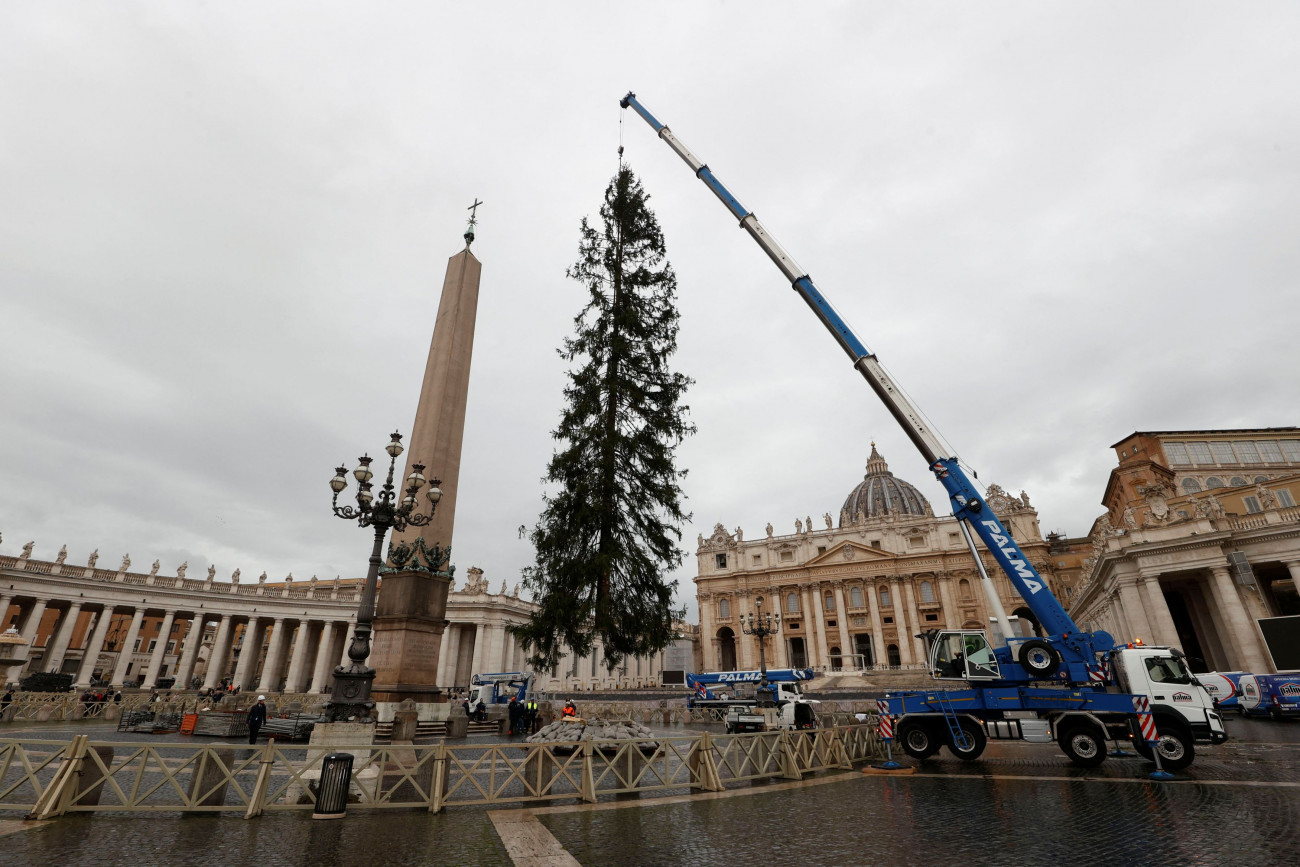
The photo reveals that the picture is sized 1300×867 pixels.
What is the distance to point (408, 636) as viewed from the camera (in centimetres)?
1518

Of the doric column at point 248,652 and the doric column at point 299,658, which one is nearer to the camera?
the doric column at point 248,652

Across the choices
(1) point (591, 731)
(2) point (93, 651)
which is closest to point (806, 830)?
(1) point (591, 731)

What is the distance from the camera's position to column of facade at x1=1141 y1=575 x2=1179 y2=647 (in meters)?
27.9

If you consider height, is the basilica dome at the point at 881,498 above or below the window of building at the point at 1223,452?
above

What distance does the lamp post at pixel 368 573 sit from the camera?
10094mm

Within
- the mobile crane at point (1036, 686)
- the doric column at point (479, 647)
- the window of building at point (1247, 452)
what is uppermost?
the window of building at point (1247, 452)

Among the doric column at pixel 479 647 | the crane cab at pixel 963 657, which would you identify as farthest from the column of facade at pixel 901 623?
the crane cab at pixel 963 657

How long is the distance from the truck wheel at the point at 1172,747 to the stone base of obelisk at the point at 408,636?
15.2 metres

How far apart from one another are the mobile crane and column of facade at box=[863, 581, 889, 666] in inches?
2356

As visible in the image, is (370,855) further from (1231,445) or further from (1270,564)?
(1231,445)

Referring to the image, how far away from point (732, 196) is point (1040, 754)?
1850 cm

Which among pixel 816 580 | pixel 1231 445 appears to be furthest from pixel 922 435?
pixel 816 580

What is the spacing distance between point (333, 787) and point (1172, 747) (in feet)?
46.7

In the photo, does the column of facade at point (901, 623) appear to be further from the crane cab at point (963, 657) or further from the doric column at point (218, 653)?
the doric column at point (218, 653)
